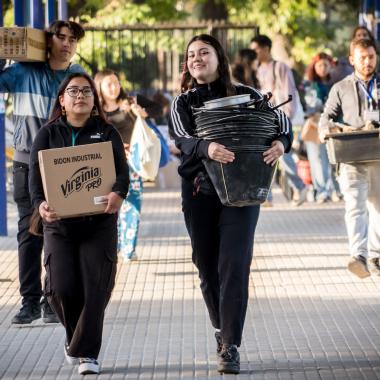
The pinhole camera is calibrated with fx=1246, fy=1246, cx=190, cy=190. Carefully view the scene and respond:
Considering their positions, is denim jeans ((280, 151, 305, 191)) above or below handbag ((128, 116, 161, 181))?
below

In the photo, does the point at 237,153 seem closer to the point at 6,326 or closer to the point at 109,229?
the point at 109,229

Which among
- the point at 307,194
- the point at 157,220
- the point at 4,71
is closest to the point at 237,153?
the point at 4,71

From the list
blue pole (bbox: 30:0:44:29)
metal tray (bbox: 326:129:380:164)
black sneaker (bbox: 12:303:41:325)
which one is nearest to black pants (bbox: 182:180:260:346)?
black sneaker (bbox: 12:303:41:325)

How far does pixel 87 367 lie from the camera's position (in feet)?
22.2

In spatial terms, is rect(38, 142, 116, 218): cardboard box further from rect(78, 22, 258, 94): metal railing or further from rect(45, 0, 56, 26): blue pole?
rect(78, 22, 258, 94): metal railing

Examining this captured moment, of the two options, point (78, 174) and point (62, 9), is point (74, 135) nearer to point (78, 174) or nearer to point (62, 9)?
point (78, 174)

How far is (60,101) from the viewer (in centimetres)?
711

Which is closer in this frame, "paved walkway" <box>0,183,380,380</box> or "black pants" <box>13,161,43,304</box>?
"paved walkway" <box>0,183,380,380</box>

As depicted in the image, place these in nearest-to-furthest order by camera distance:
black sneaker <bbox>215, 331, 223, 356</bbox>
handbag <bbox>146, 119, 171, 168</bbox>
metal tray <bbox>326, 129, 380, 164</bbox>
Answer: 1. black sneaker <bbox>215, 331, 223, 356</bbox>
2. metal tray <bbox>326, 129, 380, 164</bbox>
3. handbag <bbox>146, 119, 171, 168</bbox>

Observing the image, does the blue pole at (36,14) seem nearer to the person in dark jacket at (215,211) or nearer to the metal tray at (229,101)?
the person in dark jacket at (215,211)

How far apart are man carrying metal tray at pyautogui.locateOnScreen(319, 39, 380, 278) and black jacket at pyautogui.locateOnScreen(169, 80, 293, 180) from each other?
9.59 feet

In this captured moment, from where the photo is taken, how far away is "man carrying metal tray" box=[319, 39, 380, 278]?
9.80 m

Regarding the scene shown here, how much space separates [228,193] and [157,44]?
1403 centimetres

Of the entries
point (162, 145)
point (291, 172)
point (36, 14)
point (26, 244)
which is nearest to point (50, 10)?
point (36, 14)
